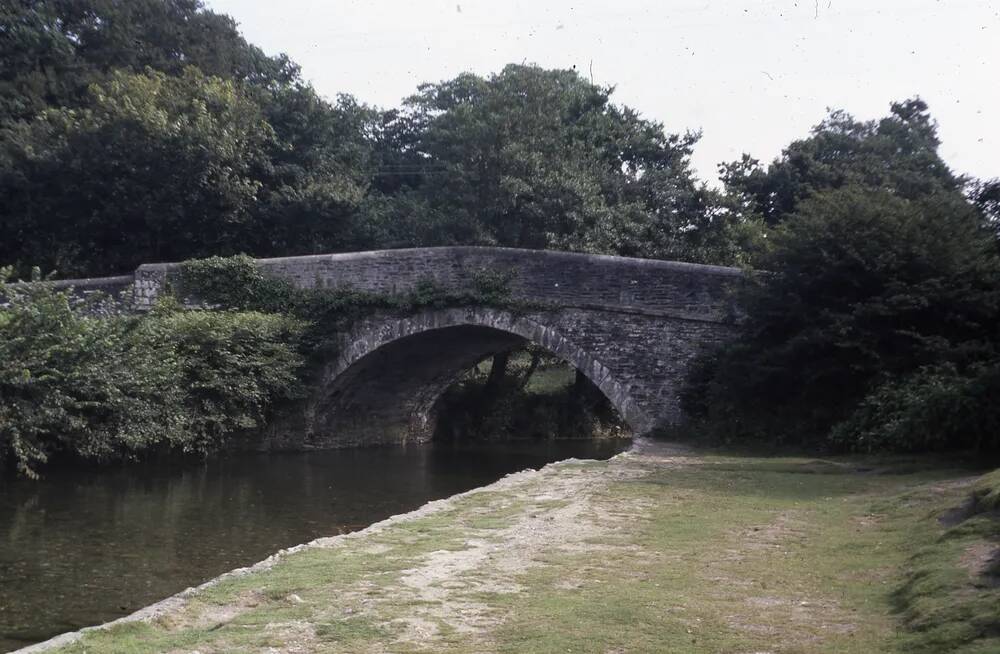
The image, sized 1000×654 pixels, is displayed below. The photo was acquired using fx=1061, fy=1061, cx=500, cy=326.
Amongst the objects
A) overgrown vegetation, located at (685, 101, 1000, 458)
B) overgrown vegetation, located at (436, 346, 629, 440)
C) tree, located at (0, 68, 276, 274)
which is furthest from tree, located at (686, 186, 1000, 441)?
tree, located at (0, 68, 276, 274)

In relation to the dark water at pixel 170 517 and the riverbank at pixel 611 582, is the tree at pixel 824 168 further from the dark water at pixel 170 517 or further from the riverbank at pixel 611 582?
the riverbank at pixel 611 582

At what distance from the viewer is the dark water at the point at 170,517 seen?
8547 mm

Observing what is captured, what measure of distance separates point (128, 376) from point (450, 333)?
6434mm

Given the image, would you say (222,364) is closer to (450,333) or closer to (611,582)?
(450,333)

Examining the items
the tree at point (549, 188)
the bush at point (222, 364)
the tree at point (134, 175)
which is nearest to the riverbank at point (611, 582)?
the bush at point (222, 364)

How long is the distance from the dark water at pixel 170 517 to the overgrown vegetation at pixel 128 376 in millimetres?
591

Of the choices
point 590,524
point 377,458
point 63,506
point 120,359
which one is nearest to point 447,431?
point 377,458

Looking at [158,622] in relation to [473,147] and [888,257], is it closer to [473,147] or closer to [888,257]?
[888,257]

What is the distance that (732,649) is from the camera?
203 inches

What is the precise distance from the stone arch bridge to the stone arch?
2cm

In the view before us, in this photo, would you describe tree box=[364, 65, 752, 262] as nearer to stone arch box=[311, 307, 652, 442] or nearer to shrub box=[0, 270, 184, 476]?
stone arch box=[311, 307, 652, 442]

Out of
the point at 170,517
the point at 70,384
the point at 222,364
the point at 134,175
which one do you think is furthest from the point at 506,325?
the point at 134,175

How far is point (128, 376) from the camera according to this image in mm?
16391

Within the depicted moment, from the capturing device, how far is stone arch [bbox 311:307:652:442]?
1830 centimetres
